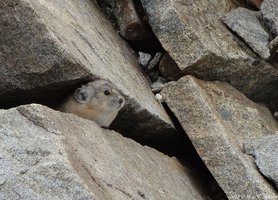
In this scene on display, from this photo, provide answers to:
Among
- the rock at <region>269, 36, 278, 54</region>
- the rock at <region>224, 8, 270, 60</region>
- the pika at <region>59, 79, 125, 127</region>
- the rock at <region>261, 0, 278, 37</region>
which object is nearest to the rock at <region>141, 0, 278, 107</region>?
the rock at <region>224, 8, 270, 60</region>

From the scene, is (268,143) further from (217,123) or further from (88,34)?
(88,34)

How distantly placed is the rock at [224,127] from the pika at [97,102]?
105 centimetres

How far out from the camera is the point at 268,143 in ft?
27.1

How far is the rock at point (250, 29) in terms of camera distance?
9.44m

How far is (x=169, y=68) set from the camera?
30.8ft

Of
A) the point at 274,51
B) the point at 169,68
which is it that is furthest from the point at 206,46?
the point at 274,51

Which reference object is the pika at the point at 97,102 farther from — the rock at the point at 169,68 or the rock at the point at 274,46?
the rock at the point at 274,46

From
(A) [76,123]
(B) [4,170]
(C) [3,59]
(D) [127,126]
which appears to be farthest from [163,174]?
(B) [4,170]

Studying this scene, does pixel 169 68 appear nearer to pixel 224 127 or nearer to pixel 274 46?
pixel 224 127

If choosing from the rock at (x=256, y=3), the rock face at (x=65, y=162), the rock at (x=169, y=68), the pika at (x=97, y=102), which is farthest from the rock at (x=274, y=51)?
the rock face at (x=65, y=162)

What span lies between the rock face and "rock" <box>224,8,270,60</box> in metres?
2.64

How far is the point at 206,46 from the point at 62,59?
2325 mm

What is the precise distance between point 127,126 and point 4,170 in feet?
10.7

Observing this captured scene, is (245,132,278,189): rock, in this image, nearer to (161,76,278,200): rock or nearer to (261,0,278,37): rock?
(161,76,278,200): rock
